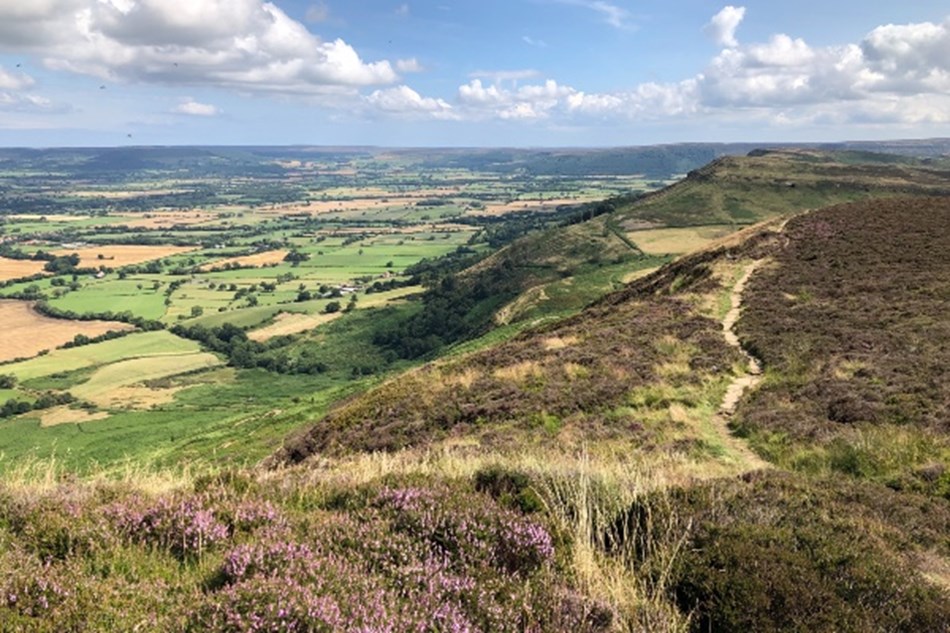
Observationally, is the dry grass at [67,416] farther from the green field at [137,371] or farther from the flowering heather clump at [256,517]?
the flowering heather clump at [256,517]

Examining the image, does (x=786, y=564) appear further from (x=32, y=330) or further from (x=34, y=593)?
(x=32, y=330)

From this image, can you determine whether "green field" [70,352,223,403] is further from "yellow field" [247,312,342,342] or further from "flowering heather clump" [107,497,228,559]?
"flowering heather clump" [107,497,228,559]

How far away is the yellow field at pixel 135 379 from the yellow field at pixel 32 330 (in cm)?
2288

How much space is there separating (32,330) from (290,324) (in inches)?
2022

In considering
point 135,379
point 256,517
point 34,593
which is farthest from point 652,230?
point 34,593

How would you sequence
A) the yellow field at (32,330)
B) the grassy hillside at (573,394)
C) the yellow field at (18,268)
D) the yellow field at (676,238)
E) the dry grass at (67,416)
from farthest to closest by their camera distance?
the yellow field at (18,268) < the yellow field at (32,330) < the yellow field at (676,238) < the dry grass at (67,416) < the grassy hillside at (573,394)

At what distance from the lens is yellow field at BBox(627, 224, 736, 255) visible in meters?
106

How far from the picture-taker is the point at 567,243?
129500mm

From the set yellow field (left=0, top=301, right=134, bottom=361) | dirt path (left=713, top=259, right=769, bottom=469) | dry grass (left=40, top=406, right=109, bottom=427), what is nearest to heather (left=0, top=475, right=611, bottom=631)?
dirt path (left=713, top=259, right=769, bottom=469)

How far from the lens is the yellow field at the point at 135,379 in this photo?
85.2 m

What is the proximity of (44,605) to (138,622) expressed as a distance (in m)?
0.72

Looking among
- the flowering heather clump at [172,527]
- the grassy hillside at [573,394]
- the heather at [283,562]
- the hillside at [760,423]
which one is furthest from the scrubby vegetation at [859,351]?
the flowering heather clump at [172,527]

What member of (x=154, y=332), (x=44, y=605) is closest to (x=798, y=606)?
(x=44, y=605)

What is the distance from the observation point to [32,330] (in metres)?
125
